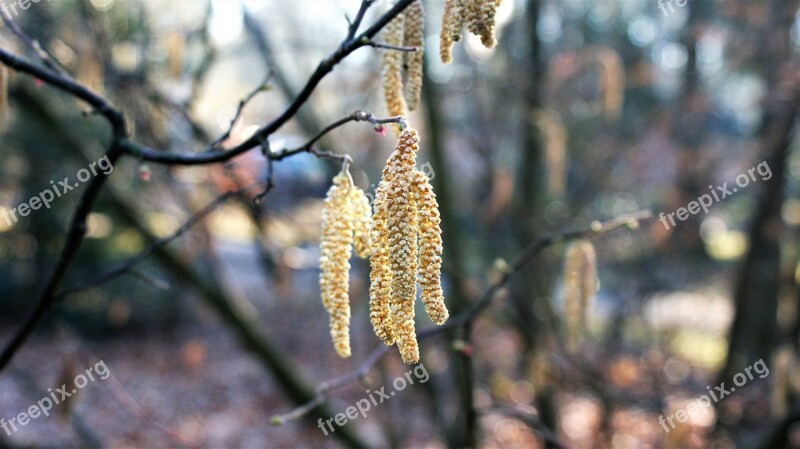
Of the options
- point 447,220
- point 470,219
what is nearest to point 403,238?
point 447,220

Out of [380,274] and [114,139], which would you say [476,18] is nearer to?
[380,274]

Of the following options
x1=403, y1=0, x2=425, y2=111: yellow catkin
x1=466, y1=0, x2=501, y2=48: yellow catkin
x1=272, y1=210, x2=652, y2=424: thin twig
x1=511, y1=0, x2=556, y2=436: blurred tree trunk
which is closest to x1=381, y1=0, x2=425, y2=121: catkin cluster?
x1=403, y1=0, x2=425, y2=111: yellow catkin

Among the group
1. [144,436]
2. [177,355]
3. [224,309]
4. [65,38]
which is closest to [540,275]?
[224,309]

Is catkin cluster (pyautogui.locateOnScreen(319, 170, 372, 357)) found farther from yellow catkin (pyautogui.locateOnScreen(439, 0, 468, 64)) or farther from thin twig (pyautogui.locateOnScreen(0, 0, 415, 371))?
yellow catkin (pyautogui.locateOnScreen(439, 0, 468, 64))

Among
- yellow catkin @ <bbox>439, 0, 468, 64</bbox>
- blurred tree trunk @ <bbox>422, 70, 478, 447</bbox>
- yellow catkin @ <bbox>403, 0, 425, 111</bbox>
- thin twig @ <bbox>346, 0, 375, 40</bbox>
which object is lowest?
yellow catkin @ <bbox>439, 0, 468, 64</bbox>

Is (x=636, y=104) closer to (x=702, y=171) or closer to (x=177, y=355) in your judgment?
(x=702, y=171)
